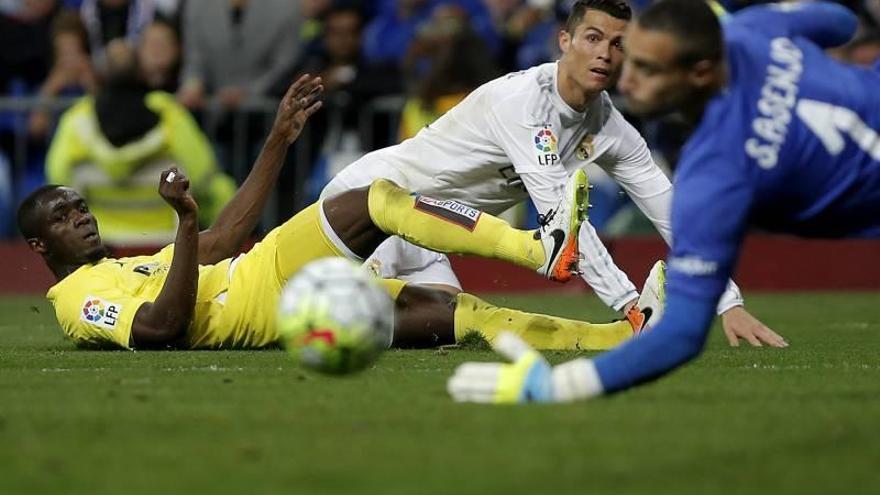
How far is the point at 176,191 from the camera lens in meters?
8.80

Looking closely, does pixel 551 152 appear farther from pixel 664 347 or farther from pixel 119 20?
pixel 119 20

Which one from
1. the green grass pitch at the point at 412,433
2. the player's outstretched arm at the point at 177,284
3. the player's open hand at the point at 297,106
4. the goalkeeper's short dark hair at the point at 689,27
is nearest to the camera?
the green grass pitch at the point at 412,433

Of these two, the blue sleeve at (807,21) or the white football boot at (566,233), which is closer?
the blue sleeve at (807,21)

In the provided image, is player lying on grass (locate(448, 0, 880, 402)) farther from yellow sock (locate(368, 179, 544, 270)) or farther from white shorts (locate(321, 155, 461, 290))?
white shorts (locate(321, 155, 461, 290))

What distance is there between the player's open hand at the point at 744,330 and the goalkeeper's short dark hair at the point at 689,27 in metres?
3.91

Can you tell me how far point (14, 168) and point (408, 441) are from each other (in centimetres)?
1218

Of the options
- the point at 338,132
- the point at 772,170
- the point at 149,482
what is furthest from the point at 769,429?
the point at 338,132

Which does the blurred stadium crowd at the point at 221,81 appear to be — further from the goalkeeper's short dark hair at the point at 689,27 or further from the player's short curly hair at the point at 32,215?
the goalkeeper's short dark hair at the point at 689,27

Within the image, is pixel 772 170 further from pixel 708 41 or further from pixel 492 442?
pixel 492 442

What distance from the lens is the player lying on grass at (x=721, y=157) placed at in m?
6.00

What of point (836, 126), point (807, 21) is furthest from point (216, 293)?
point (836, 126)

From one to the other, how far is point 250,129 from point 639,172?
7.32 metres

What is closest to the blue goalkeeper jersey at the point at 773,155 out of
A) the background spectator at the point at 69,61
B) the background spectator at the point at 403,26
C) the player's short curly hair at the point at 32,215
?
the player's short curly hair at the point at 32,215

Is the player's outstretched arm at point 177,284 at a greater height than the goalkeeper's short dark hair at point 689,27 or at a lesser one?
lesser
